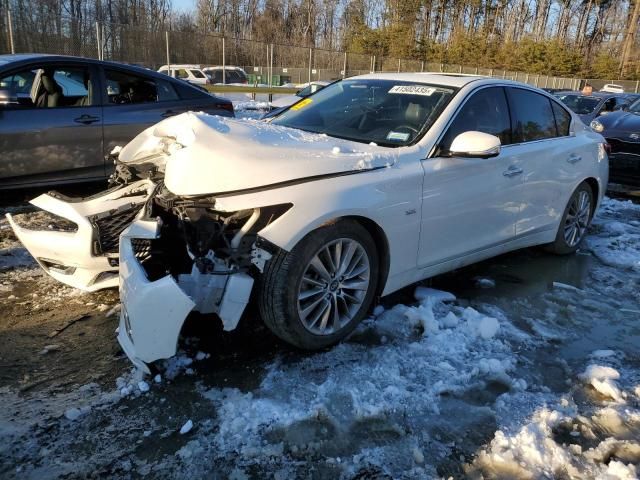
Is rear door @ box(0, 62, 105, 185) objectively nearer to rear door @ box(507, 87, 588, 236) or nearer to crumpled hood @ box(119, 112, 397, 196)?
crumpled hood @ box(119, 112, 397, 196)

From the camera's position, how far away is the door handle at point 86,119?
562 centimetres

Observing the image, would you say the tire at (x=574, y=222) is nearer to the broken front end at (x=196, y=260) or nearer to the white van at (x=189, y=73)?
the broken front end at (x=196, y=260)

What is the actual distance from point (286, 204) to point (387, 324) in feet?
3.81

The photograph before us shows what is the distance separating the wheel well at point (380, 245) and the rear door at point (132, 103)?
3.78 m

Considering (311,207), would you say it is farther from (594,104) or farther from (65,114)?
(594,104)

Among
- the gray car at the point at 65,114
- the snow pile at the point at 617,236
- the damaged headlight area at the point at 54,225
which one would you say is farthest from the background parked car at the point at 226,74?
the damaged headlight area at the point at 54,225

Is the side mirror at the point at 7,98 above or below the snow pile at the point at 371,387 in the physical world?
above

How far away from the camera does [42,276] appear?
402 centimetres

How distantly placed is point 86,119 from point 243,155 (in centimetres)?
361

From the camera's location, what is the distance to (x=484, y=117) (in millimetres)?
3961

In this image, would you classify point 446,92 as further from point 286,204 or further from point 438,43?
point 438,43

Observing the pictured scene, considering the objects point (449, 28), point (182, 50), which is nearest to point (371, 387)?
point (182, 50)

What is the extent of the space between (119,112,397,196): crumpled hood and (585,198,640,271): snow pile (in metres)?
3.12

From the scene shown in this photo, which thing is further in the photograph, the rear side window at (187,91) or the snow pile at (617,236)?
the rear side window at (187,91)
